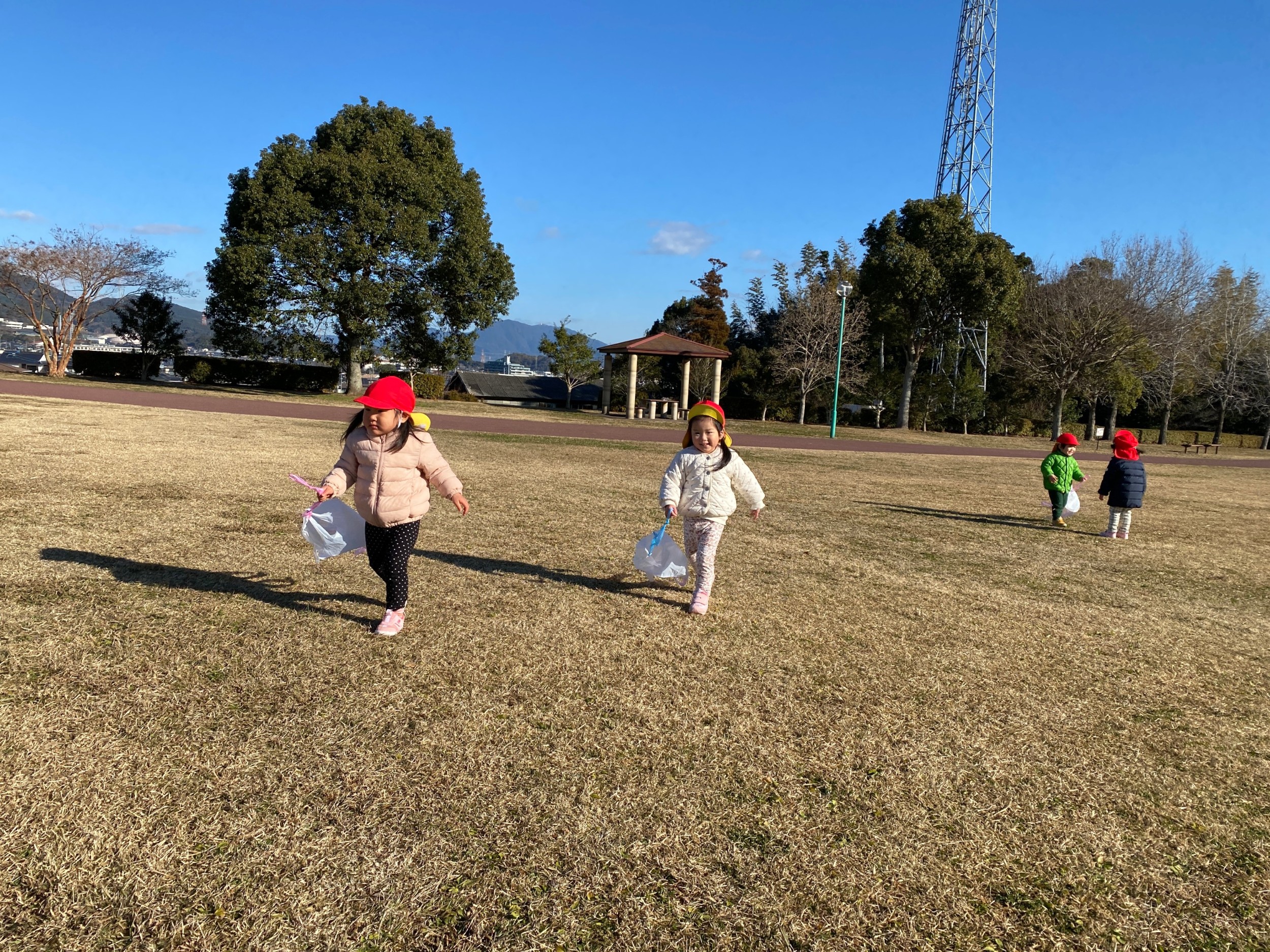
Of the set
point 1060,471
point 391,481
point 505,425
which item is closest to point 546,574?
point 391,481

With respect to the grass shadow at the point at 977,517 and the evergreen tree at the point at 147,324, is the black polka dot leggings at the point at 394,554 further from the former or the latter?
the evergreen tree at the point at 147,324

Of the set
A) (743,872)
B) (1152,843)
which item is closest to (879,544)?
(1152,843)

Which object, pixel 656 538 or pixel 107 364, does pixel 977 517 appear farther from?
pixel 107 364

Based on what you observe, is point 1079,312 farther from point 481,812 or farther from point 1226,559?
point 481,812

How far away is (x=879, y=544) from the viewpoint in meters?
8.39

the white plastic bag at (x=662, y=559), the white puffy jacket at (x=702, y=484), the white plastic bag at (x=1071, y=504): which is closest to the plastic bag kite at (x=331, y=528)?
the white plastic bag at (x=662, y=559)

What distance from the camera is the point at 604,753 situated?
10.9 feet

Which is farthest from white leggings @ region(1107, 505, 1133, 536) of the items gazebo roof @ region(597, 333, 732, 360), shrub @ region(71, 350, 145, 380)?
shrub @ region(71, 350, 145, 380)

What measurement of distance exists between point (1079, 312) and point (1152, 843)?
3930 cm

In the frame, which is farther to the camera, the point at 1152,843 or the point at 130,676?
the point at 130,676

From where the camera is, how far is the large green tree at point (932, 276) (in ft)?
119

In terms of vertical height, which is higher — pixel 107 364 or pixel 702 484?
pixel 107 364

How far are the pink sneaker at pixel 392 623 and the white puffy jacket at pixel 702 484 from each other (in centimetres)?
180

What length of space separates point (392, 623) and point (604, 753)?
6.06ft
